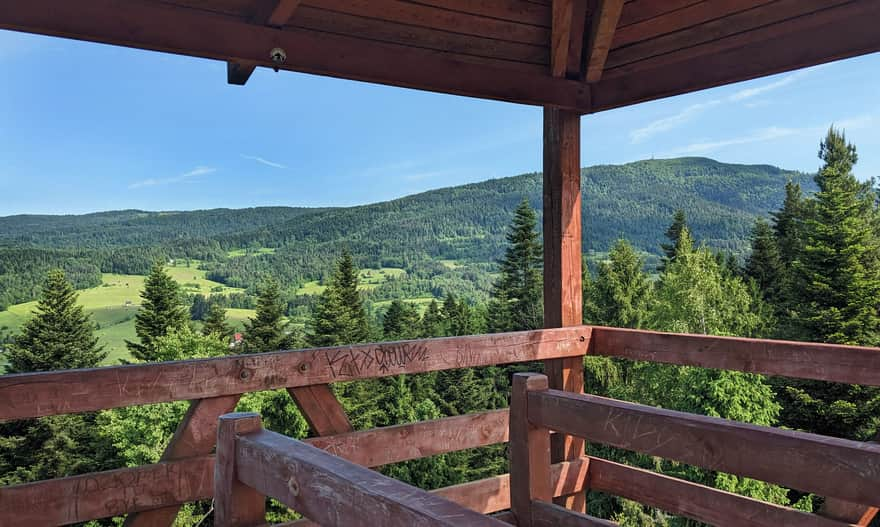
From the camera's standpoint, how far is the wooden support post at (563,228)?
2879 mm

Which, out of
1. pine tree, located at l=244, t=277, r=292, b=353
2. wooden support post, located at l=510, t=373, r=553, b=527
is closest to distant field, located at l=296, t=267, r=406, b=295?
pine tree, located at l=244, t=277, r=292, b=353

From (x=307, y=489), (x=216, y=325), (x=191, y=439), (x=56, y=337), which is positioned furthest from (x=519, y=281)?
(x=307, y=489)

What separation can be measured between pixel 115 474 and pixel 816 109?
3917 inches

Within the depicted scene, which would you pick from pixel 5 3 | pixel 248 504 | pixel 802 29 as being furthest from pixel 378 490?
pixel 802 29

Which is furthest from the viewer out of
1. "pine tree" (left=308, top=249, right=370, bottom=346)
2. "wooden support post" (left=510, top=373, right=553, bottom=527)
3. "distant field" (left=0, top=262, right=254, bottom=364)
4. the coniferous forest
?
"distant field" (left=0, top=262, right=254, bottom=364)

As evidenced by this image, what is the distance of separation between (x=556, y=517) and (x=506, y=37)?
2.17 meters

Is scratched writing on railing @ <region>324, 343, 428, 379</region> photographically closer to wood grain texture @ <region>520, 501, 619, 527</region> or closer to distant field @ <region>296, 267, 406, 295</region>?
wood grain texture @ <region>520, 501, 619, 527</region>

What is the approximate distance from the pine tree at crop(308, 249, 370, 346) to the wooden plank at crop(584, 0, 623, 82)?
23055mm

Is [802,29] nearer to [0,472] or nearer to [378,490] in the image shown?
[378,490]

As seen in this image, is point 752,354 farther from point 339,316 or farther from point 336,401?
point 339,316

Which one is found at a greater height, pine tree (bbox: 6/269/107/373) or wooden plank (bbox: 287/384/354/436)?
wooden plank (bbox: 287/384/354/436)

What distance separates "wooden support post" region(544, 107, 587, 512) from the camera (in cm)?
288

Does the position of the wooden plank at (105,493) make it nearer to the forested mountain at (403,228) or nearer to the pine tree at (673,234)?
the pine tree at (673,234)

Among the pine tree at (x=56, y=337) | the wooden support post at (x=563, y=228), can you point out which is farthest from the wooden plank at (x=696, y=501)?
the pine tree at (x=56, y=337)
